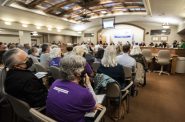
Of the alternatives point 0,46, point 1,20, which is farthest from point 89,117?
point 1,20

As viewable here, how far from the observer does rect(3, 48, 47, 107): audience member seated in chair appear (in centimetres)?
148

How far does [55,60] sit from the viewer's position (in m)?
3.39

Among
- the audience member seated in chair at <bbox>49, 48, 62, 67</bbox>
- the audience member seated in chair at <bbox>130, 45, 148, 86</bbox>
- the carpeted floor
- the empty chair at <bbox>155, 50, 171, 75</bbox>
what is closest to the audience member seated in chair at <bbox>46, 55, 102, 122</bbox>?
the carpeted floor

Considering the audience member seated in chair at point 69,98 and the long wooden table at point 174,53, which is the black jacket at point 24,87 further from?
the long wooden table at point 174,53

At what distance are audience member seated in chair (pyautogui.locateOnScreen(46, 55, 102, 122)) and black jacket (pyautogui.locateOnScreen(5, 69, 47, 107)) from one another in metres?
0.38

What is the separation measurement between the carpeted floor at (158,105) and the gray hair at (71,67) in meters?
1.55

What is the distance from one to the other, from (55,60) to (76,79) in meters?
2.22

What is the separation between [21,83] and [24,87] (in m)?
0.05

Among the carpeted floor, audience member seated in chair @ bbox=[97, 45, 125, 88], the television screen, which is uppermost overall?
the television screen

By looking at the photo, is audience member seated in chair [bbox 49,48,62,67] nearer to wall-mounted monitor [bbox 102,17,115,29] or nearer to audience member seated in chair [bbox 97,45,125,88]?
audience member seated in chair [bbox 97,45,125,88]

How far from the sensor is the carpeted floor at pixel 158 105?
2.54 metres

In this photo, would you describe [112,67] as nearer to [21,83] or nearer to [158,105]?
[21,83]

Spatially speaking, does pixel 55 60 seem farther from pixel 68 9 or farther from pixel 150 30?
pixel 150 30

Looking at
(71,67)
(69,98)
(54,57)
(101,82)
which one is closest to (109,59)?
(101,82)
